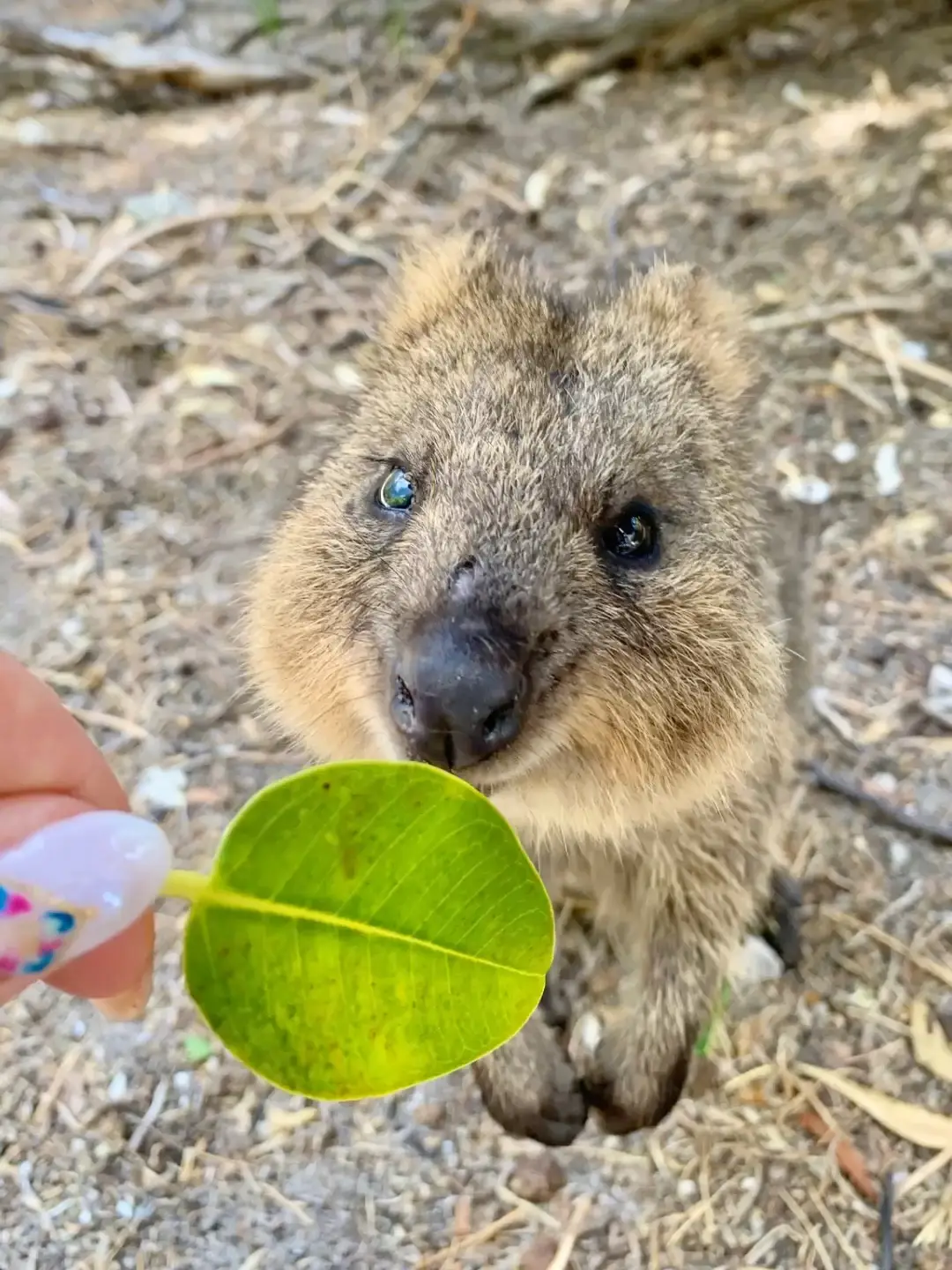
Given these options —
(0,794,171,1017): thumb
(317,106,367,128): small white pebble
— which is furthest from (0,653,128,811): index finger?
(317,106,367,128): small white pebble

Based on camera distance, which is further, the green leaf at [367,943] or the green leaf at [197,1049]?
the green leaf at [197,1049]

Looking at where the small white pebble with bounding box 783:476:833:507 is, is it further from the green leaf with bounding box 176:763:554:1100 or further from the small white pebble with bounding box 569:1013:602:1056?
the green leaf with bounding box 176:763:554:1100

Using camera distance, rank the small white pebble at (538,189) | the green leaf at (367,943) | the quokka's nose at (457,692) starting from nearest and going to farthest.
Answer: the green leaf at (367,943)
the quokka's nose at (457,692)
the small white pebble at (538,189)

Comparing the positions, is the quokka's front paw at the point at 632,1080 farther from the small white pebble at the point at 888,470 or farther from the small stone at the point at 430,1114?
the small white pebble at the point at 888,470

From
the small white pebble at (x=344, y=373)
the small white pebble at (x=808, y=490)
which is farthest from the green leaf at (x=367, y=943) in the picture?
the small white pebble at (x=344, y=373)

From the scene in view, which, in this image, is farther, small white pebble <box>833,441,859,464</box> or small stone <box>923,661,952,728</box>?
small white pebble <box>833,441,859,464</box>

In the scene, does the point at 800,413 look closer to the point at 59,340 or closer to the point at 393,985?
the point at 59,340

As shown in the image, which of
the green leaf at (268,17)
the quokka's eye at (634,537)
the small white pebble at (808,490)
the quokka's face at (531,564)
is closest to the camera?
the quokka's face at (531,564)

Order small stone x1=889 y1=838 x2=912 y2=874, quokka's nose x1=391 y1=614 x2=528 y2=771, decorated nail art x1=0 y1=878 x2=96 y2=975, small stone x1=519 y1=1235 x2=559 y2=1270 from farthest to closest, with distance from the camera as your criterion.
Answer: small stone x1=889 y1=838 x2=912 y2=874 < small stone x1=519 y1=1235 x2=559 y2=1270 < quokka's nose x1=391 y1=614 x2=528 y2=771 < decorated nail art x1=0 y1=878 x2=96 y2=975
